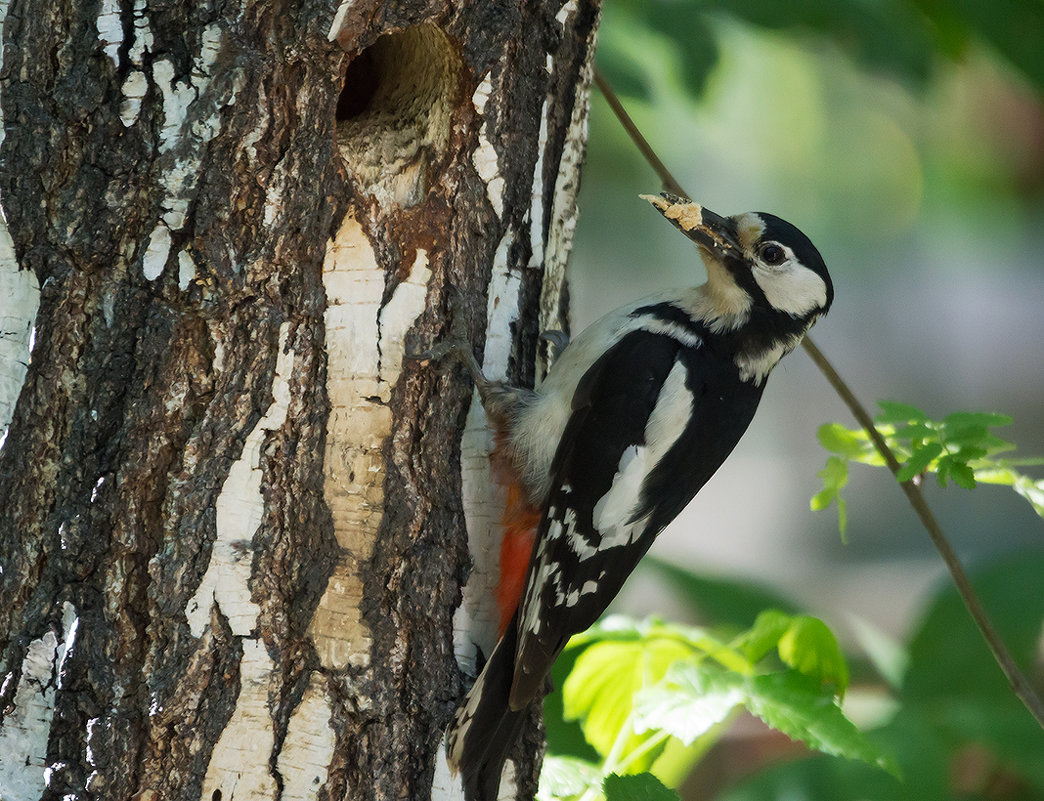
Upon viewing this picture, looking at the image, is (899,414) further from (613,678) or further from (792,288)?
(613,678)

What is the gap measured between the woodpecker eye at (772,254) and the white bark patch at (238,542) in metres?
1.12

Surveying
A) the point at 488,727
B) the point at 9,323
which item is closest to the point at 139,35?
the point at 9,323

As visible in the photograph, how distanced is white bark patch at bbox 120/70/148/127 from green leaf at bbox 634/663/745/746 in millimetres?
1228

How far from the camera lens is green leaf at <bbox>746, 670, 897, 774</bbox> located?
5.59 feet

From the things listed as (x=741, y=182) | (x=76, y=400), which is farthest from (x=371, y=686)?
(x=741, y=182)

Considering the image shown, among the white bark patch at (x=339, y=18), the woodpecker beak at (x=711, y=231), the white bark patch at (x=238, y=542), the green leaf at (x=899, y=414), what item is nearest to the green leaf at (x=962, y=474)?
the green leaf at (x=899, y=414)

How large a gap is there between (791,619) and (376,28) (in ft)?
4.17

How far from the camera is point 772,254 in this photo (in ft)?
7.57

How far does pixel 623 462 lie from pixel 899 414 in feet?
1.76

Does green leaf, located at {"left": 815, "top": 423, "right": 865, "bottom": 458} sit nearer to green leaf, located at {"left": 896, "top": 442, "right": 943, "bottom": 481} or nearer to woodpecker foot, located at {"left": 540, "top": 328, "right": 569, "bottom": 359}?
green leaf, located at {"left": 896, "top": 442, "right": 943, "bottom": 481}

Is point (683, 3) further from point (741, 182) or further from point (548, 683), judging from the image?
point (741, 182)

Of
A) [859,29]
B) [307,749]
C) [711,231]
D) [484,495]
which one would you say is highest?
[859,29]

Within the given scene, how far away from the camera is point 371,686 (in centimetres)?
173

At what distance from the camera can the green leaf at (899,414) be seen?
1834mm
